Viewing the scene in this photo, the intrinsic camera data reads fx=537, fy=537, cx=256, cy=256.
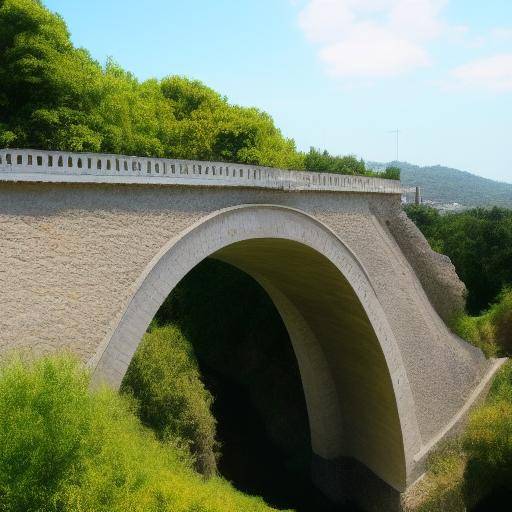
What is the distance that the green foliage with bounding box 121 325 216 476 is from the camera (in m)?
12.1

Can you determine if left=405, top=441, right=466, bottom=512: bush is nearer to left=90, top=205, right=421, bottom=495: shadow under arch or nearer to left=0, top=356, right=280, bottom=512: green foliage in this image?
left=90, top=205, right=421, bottom=495: shadow under arch

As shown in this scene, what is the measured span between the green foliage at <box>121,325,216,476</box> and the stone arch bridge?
300 centimetres

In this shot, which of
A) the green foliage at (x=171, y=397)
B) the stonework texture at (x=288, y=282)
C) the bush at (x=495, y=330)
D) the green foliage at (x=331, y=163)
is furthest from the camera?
the green foliage at (x=331, y=163)

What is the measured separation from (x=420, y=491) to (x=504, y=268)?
48.0 ft

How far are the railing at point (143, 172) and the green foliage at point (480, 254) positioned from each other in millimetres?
15623

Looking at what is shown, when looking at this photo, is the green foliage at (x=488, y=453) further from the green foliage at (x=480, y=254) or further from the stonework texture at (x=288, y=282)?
the green foliage at (x=480, y=254)

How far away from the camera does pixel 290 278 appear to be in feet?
50.8

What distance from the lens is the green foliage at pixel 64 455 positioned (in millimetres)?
5129

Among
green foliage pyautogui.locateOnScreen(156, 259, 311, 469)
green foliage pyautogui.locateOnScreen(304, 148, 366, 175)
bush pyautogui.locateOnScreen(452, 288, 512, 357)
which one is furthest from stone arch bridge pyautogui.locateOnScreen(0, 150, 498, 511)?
green foliage pyautogui.locateOnScreen(304, 148, 366, 175)

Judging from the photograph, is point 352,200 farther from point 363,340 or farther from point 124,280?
point 124,280

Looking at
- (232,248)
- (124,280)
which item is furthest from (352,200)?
(124,280)

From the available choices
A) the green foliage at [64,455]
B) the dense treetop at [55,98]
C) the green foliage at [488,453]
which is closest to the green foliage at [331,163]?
the dense treetop at [55,98]

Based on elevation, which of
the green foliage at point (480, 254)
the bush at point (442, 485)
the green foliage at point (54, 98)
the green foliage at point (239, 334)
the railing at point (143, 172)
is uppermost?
the green foliage at point (54, 98)

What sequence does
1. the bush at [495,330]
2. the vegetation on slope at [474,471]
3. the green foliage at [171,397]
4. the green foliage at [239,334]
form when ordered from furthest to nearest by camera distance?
the green foliage at [239,334], the bush at [495,330], the vegetation on slope at [474,471], the green foliage at [171,397]
